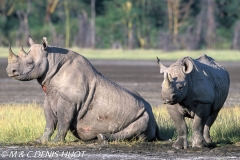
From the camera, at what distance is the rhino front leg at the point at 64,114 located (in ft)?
35.8

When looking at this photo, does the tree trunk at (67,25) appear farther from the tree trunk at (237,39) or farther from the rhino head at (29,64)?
the rhino head at (29,64)

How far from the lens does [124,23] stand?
171 ft

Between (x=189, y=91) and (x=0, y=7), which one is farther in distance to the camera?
(x=0, y=7)

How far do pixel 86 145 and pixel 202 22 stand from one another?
40379 mm

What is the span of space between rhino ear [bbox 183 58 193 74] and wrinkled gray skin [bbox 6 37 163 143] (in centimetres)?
136

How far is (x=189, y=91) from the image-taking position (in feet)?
33.6

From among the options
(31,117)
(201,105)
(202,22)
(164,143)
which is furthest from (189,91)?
(202,22)

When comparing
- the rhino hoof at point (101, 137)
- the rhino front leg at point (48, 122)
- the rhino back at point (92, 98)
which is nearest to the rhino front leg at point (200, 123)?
the rhino back at point (92, 98)

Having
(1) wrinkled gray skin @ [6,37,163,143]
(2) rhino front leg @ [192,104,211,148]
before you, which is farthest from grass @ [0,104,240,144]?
(2) rhino front leg @ [192,104,211,148]

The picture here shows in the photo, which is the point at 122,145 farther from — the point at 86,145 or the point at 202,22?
the point at 202,22

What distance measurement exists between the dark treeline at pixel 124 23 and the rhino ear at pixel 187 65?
37.2m

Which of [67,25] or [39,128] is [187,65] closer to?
[39,128]

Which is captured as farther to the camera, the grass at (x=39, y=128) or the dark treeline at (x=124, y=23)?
the dark treeline at (x=124, y=23)

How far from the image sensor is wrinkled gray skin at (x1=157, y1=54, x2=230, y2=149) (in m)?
10.1
